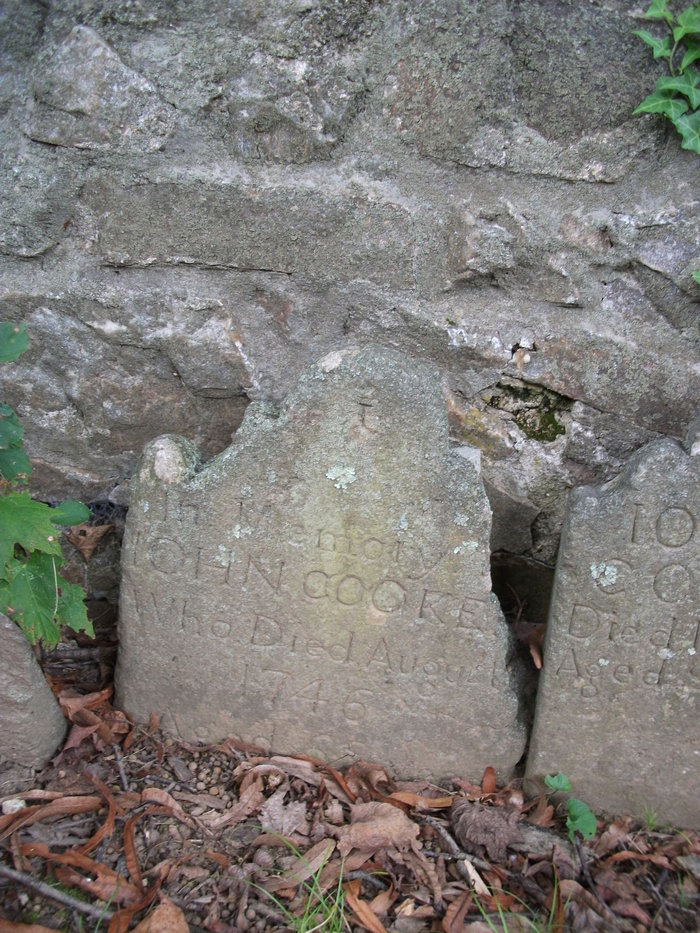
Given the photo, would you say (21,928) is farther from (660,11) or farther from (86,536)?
(660,11)

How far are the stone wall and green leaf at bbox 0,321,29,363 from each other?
0.32 metres

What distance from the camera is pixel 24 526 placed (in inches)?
67.6

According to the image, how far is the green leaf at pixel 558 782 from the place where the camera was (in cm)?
196

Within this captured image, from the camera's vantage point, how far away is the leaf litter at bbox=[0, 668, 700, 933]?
169 cm

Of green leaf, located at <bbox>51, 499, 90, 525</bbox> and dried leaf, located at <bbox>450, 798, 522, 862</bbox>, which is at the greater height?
green leaf, located at <bbox>51, 499, 90, 525</bbox>

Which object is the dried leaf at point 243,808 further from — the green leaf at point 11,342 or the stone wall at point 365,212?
the green leaf at point 11,342

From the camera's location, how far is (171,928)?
63.7 inches

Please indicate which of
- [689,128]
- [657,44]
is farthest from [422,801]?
[657,44]

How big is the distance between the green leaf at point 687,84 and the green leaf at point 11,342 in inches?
57.6

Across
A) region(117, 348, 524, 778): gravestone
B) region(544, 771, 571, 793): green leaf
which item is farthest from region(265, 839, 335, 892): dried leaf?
region(544, 771, 571, 793): green leaf

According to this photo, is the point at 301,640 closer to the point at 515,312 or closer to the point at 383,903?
the point at 383,903

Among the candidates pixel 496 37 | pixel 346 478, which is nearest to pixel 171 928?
pixel 346 478

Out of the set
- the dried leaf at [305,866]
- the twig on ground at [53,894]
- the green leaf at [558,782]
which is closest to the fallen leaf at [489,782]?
the green leaf at [558,782]

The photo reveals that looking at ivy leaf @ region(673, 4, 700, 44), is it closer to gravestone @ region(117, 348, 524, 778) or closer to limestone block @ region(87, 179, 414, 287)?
limestone block @ region(87, 179, 414, 287)
